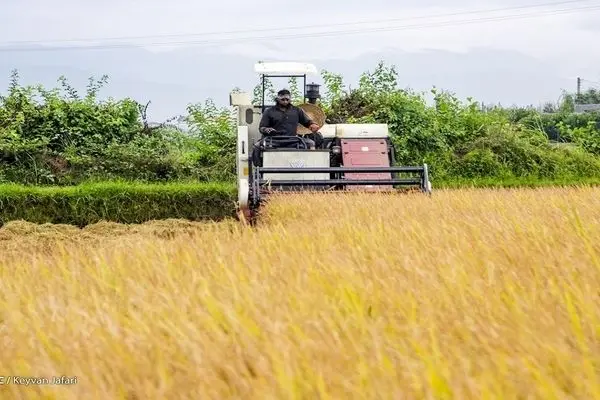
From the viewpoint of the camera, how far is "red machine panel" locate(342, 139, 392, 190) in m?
13.1

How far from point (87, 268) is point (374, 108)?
15.9 metres

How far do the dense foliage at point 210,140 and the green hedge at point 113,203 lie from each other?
2.78m

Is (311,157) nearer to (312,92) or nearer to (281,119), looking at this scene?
(281,119)

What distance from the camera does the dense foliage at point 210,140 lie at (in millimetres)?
18906

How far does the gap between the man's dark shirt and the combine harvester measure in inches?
6.5

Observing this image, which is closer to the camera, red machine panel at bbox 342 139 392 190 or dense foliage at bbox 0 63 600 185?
red machine panel at bbox 342 139 392 190

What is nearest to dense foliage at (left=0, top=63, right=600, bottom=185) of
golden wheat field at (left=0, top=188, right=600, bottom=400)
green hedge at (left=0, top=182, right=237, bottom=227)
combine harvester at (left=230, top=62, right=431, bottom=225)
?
green hedge at (left=0, top=182, right=237, bottom=227)

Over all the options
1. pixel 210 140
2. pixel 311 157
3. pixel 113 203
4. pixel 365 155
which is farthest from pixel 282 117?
pixel 210 140

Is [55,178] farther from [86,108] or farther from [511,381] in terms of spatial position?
[511,381]

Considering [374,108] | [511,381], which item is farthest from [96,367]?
[374,108]

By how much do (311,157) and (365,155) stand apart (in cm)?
146

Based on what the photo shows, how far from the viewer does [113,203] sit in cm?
1559

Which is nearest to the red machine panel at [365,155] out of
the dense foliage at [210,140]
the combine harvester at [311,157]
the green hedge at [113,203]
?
the combine harvester at [311,157]

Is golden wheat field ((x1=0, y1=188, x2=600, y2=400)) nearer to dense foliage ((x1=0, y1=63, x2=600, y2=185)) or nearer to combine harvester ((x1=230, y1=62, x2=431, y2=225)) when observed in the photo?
combine harvester ((x1=230, y1=62, x2=431, y2=225))
